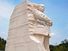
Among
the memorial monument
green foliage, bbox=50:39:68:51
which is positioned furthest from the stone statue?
green foliage, bbox=50:39:68:51

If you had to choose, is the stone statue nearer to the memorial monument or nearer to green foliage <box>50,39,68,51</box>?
the memorial monument

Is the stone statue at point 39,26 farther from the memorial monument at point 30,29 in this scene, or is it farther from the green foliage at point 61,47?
the green foliage at point 61,47

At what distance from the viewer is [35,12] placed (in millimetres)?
7617

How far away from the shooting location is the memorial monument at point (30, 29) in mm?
7250

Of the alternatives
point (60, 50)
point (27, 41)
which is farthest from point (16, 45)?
point (60, 50)

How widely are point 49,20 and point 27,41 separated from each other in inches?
46.1

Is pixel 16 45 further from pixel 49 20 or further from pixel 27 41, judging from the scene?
pixel 49 20

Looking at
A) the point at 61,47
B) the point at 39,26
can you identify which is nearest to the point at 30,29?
the point at 39,26

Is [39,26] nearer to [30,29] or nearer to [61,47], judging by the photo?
[30,29]

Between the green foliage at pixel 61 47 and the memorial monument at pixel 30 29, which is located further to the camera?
the green foliage at pixel 61 47

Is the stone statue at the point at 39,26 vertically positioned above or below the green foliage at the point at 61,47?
above

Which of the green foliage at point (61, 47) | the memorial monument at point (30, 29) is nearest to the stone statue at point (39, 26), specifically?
the memorial monument at point (30, 29)

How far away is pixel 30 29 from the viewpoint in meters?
7.31

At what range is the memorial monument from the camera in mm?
7250
